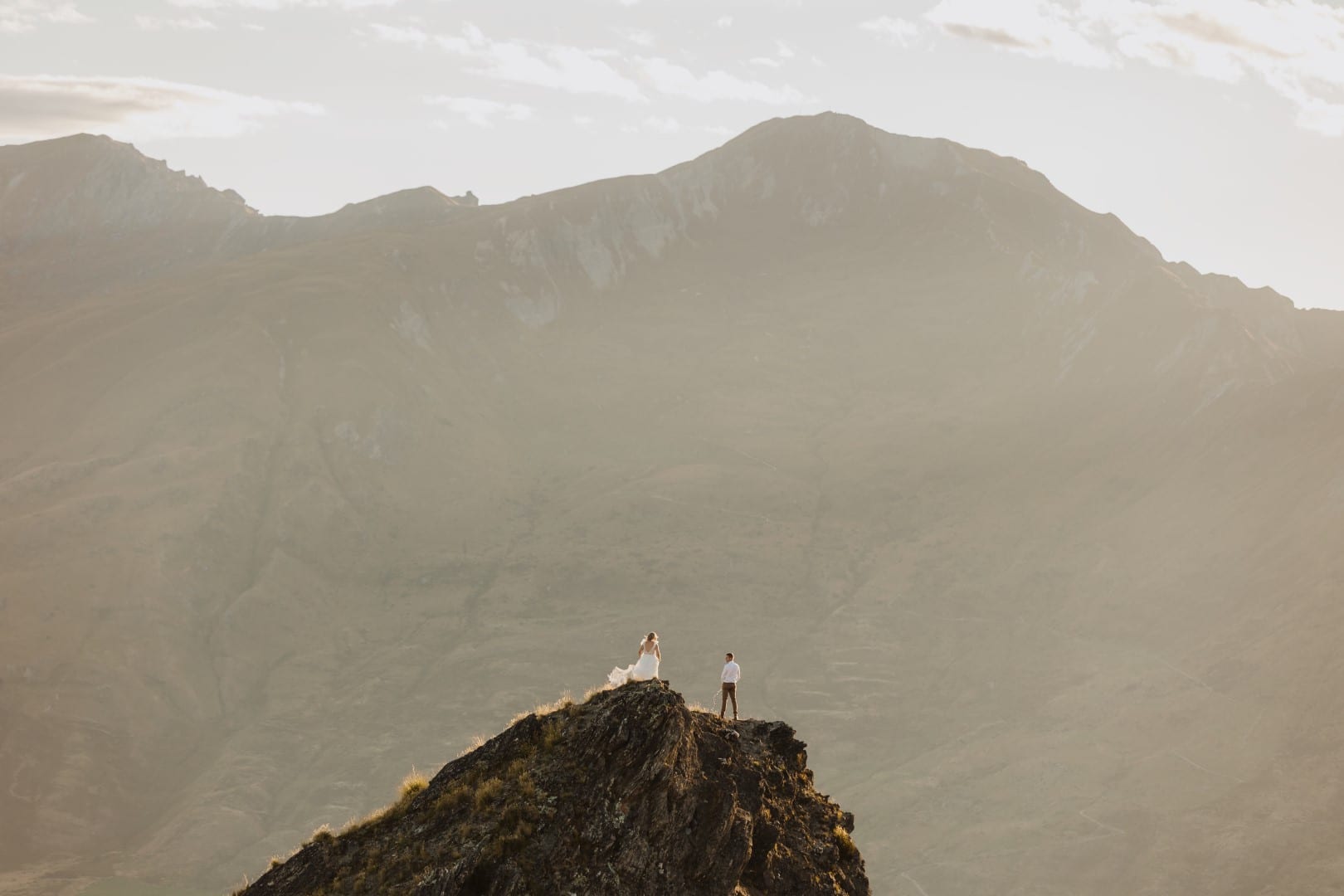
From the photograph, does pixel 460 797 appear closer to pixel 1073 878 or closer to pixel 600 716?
pixel 600 716

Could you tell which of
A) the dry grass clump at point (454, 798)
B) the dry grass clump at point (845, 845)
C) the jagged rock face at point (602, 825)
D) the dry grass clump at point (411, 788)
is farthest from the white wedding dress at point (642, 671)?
the dry grass clump at point (454, 798)

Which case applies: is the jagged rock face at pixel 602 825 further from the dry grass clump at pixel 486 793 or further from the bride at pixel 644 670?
the bride at pixel 644 670

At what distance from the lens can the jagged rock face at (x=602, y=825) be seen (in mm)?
28938

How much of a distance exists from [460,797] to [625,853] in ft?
14.7

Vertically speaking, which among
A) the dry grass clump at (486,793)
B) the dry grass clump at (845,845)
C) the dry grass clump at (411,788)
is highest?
the dry grass clump at (486,793)

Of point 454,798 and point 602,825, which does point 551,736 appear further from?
point 602,825

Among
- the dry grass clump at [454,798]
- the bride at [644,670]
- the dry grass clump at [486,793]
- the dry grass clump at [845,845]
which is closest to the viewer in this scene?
the dry grass clump at [486,793]

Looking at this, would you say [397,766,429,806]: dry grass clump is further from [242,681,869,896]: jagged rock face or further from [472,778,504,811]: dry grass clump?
[472,778,504,811]: dry grass clump

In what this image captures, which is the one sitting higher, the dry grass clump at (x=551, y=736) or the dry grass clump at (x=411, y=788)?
the dry grass clump at (x=551, y=736)

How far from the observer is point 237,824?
602ft

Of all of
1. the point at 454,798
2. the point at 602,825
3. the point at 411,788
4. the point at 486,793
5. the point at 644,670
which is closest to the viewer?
the point at 602,825

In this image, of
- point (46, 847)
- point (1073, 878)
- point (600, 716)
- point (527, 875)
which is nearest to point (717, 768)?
point (600, 716)

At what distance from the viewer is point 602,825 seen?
1155 inches

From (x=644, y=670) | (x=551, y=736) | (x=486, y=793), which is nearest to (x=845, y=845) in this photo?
(x=644, y=670)
